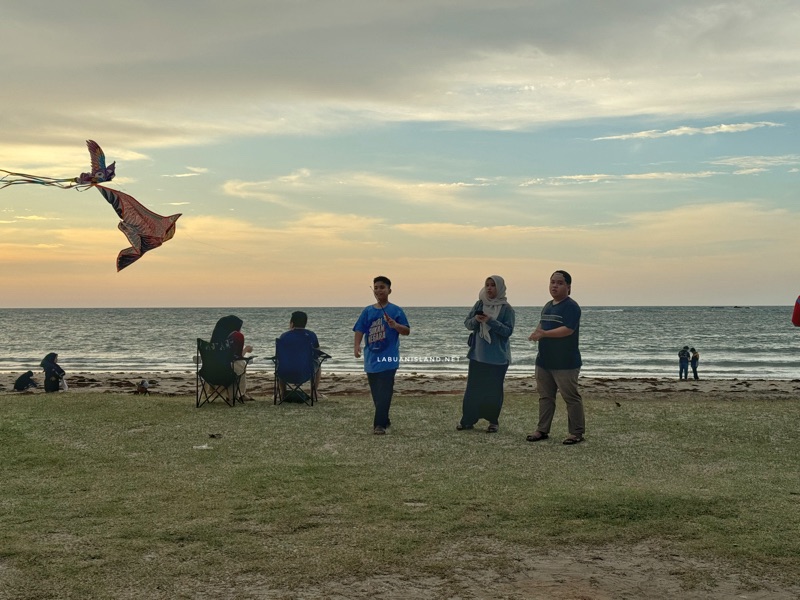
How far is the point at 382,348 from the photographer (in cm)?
982

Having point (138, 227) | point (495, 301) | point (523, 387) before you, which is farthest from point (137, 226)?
point (523, 387)

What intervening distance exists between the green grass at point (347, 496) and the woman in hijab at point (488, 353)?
14.6 inches

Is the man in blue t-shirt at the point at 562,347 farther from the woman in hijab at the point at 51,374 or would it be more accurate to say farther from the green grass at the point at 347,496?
the woman in hijab at the point at 51,374

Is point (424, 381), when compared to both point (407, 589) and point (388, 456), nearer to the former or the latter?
point (388, 456)

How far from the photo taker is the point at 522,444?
9.20 metres

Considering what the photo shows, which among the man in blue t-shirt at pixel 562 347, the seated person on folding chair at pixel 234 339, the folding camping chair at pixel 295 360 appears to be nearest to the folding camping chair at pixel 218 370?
the seated person on folding chair at pixel 234 339

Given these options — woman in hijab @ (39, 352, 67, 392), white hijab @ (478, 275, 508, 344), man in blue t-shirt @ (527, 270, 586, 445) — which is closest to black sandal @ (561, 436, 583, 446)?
man in blue t-shirt @ (527, 270, 586, 445)

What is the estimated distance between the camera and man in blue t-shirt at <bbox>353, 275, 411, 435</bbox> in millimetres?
9797

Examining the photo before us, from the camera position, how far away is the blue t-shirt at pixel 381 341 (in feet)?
32.1

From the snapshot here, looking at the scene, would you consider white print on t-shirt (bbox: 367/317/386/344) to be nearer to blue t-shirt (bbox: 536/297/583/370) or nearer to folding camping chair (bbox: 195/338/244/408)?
blue t-shirt (bbox: 536/297/583/370)

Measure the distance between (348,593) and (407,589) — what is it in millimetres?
330

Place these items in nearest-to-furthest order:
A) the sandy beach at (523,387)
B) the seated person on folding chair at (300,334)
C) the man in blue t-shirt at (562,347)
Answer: the man in blue t-shirt at (562,347), the seated person on folding chair at (300,334), the sandy beach at (523,387)

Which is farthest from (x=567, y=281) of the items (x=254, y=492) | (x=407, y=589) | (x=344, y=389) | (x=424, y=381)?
(x=424, y=381)

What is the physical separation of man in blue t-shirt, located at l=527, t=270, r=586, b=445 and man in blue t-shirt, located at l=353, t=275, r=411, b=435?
169 centimetres
